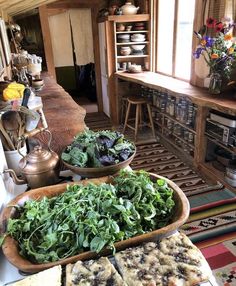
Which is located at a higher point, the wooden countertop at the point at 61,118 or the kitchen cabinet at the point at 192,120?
the wooden countertop at the point at 61,118

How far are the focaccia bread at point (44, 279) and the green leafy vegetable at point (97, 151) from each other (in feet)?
1.66

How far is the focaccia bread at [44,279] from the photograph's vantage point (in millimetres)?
631

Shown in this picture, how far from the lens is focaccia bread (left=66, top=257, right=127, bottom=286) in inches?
25.0

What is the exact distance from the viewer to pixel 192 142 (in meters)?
3.01

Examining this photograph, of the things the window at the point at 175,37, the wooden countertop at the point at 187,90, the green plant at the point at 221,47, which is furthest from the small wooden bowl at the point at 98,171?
the window at the point at 175,37

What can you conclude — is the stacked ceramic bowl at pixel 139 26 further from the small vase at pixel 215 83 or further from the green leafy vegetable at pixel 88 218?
the green leafy vegetable at pixel 88 218

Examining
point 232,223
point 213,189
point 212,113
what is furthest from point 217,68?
point 232,223

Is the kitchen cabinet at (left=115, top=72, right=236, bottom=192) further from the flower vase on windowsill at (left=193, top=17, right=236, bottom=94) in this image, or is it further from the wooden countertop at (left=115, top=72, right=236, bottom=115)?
the flower vase on windowsill at (left=193, top=17, right=236, bottom=94)

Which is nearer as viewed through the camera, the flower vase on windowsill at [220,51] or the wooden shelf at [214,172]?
the flower vase on windowsill at [220,51]

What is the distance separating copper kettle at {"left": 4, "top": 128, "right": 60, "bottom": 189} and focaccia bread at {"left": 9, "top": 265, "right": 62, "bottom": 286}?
45 centimetres

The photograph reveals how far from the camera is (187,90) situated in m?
2.86

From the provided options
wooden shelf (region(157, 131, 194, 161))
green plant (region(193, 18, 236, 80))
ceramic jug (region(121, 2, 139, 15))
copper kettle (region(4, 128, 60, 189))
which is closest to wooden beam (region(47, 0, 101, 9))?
ceramic jug (region(121, 2, 139, 15))

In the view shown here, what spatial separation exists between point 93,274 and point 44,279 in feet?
0.41

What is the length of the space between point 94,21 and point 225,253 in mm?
4529
